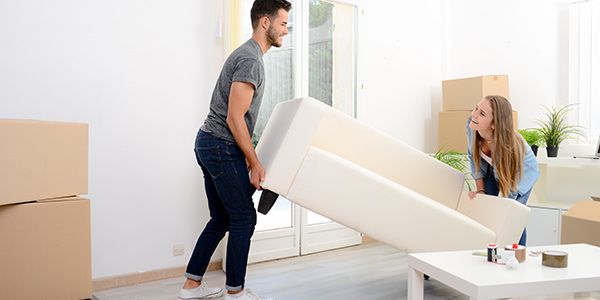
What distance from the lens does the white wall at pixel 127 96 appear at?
2.64m

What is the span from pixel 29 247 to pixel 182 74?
147 cm

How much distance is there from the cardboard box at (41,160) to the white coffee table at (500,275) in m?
1.43

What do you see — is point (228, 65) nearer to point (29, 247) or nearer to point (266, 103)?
point (29, 247)

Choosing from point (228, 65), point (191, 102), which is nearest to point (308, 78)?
point (191, 102)

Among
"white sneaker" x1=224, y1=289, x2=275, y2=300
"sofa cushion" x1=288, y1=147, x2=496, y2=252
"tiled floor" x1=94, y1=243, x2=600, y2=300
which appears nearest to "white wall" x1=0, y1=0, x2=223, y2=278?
"tiled floor" x1=94, y1=243, x2=600, y2=300

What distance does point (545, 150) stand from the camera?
390 cm

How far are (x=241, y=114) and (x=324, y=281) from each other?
135 cm

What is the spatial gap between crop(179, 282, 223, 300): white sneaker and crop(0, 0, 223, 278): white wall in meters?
0.60

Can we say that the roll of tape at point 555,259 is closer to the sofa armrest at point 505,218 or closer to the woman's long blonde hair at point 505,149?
the sofa armrest at point 505,218

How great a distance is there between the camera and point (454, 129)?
451cm

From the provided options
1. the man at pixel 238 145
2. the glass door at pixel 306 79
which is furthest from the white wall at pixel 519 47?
the man at pixel 238 145

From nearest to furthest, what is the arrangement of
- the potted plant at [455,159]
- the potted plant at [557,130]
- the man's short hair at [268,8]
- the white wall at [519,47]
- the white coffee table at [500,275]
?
the white coffee table at [500,275]
the man's short hair at [268,8]
the potted plant at [557,130]
the potted plant at [455,159]
the white wall at [519,47]

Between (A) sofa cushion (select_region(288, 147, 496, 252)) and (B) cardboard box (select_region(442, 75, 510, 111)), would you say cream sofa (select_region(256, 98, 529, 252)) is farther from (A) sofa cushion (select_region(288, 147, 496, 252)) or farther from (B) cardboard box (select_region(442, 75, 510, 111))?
(B) cardboard box (select_region(442, 75, 510, 111))

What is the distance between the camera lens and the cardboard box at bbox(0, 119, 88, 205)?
6.38ft
